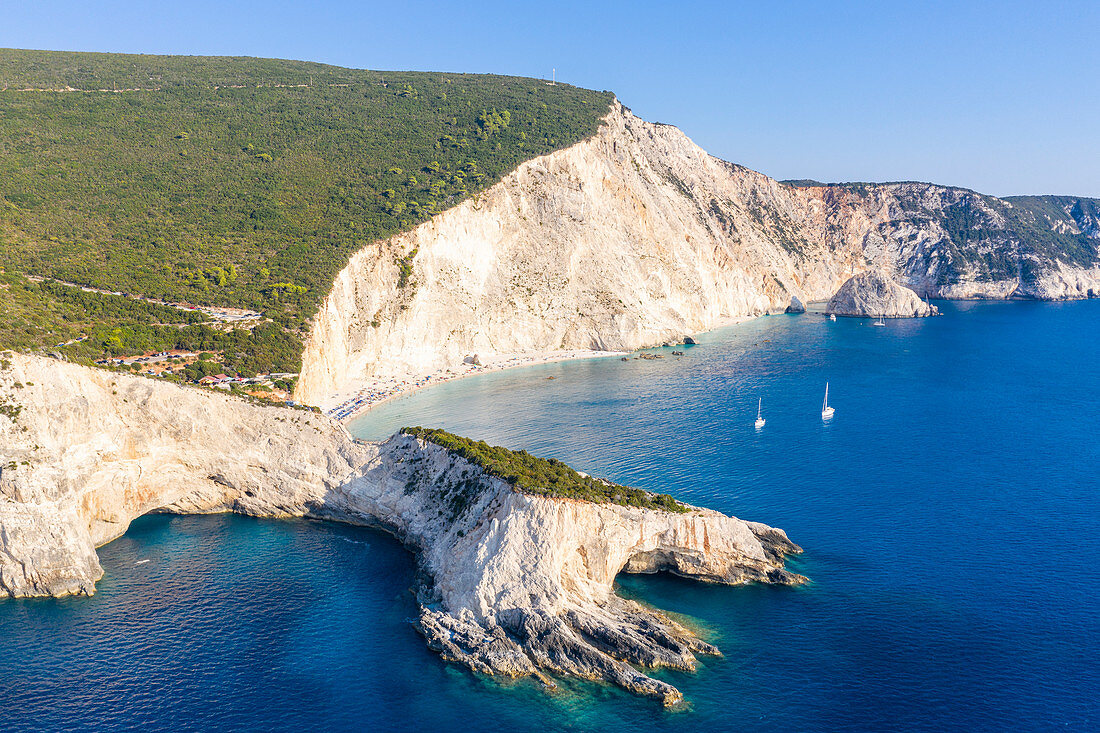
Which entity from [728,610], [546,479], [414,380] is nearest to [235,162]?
A: [414,380]

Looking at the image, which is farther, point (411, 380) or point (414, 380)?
point (414, 380)

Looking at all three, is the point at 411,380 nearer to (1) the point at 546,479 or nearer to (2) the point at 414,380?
(2) the point at 414,380

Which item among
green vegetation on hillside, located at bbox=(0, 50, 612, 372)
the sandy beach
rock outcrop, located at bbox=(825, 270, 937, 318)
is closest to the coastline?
the sandy beach

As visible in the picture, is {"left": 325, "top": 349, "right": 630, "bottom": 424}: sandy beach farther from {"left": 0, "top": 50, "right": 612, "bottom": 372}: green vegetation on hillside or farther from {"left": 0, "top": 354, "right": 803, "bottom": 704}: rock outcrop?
{"left": 0, "top": 354, "right": 803, "bottom": 704}: rock outcrop

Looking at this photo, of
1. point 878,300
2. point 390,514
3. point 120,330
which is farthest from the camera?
point 878,300

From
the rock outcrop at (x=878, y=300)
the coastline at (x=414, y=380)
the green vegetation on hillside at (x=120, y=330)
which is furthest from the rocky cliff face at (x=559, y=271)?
the rock outcrop at (x=878, y=300)

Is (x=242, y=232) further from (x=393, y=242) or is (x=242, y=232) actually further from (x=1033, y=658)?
(x=1033, y=658)
